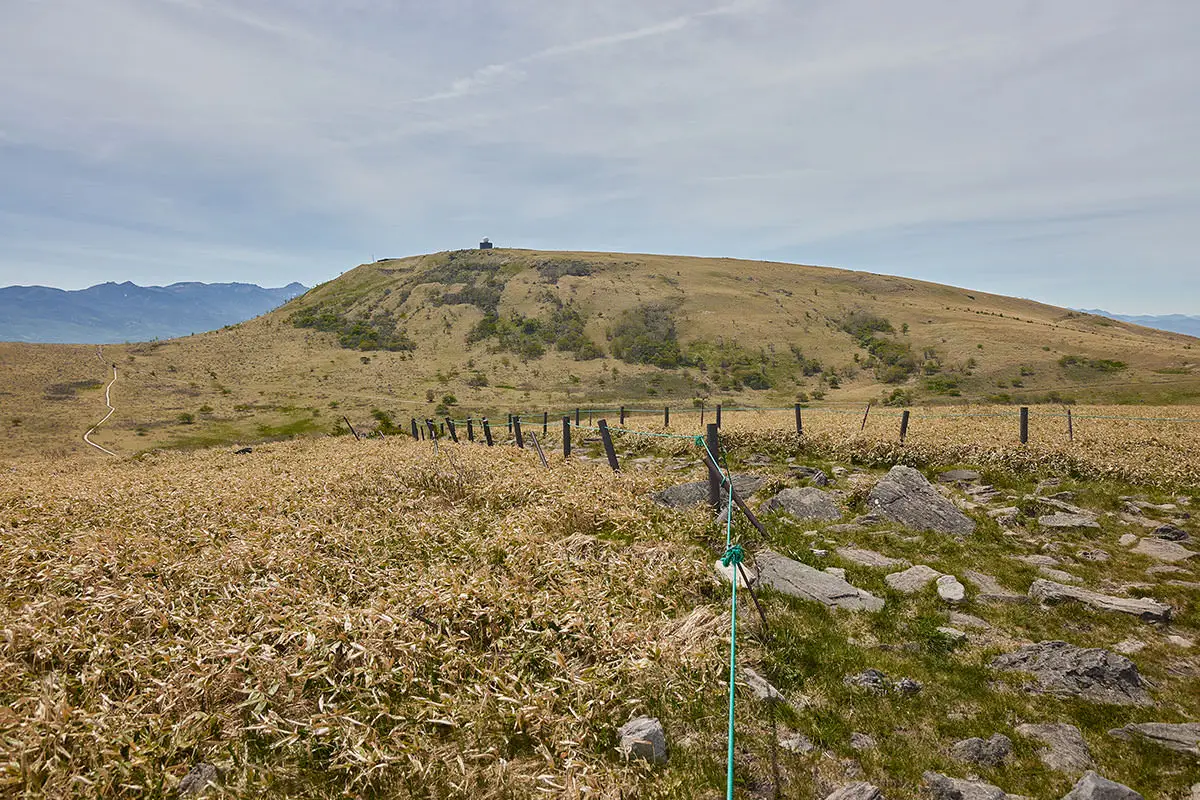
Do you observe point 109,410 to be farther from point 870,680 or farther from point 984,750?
point 984,750

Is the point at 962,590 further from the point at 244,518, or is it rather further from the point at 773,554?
the point at 244,518

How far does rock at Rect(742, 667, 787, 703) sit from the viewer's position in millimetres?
6422

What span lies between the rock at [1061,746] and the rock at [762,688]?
8.17ft

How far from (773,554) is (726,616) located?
288cm

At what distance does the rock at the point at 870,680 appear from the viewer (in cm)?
668

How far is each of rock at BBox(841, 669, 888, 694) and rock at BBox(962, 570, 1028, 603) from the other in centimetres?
347

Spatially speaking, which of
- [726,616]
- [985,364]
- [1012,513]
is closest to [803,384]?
[985,364]

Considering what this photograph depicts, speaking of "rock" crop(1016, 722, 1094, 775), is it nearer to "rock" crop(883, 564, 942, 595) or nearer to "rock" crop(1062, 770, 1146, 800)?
"rock" crop(1062, 770, 1146, 800)

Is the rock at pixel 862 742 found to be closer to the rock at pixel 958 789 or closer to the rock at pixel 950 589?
the rock at pixel 958 789

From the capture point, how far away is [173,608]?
25.1ft

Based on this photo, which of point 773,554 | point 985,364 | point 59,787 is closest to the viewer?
point 59,787

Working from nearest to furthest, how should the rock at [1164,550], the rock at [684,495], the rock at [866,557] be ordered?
the rock at [1164,550]
the rock at [866,557]
the rock at [684,495]

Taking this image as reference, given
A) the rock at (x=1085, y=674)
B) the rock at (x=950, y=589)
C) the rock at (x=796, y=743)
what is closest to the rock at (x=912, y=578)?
the rock at (x=950, y=589)

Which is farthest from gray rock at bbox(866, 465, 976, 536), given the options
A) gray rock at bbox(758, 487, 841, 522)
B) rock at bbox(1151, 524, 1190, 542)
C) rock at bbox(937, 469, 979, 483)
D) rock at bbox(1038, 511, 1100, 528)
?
rock at bbox(937, 469, 979, 483)
